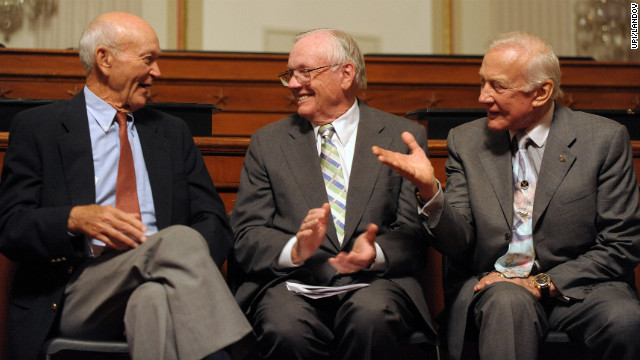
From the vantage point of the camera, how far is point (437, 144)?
2549mm

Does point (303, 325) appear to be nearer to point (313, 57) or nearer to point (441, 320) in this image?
point (441, 320)

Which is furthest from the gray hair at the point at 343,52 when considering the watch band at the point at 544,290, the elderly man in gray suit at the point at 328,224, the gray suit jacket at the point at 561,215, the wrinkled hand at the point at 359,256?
the watch band at the point at 544,290

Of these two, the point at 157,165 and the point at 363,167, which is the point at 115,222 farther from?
the point at 363,167

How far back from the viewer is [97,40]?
7.44ft

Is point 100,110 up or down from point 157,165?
up

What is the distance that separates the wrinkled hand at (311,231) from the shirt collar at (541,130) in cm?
74

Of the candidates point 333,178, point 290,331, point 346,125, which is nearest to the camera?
point 290,331

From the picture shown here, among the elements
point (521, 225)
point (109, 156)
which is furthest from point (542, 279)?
point (109, 156)

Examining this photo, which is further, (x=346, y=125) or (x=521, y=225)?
(x=346, y=125)

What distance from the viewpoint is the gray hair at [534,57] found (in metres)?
2.27

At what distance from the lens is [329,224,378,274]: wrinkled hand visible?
1947 millimetres

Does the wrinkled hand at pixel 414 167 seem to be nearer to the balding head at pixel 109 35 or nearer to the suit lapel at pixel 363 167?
the suit lapel at pixel 363 167

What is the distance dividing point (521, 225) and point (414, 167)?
0.43m

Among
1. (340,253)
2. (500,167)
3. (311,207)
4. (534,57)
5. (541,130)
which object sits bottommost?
(340,253)
